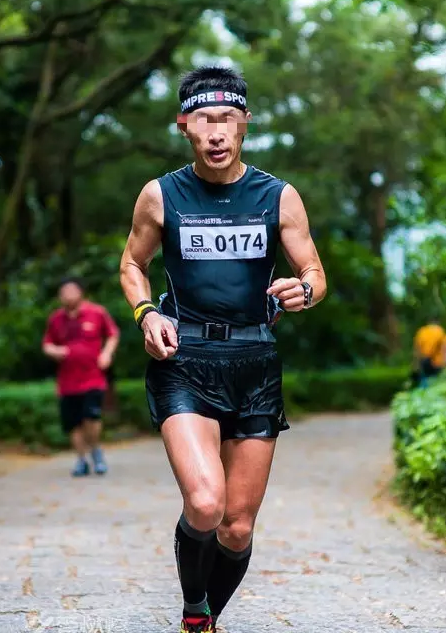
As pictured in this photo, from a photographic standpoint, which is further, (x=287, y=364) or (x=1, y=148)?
(x=287, y=364)

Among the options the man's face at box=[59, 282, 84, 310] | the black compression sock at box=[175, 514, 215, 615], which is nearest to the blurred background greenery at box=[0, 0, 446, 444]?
the man's face at box=[59, 282, 84, 310]

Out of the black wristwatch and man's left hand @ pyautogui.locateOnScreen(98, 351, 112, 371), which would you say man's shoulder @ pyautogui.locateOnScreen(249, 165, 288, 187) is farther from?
man's left hand @ pyautogui.locateOnScreen(98, 351, 112, 371)

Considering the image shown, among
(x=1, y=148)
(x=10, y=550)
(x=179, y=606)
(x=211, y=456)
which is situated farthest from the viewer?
(x=1, y=148)

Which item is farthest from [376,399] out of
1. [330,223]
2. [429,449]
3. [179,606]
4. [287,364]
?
[179,606]

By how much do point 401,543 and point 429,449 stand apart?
0.79 meters

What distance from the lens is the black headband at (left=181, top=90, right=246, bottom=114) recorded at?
4602 mm

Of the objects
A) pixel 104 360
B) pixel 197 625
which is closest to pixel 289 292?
pixel 197 625

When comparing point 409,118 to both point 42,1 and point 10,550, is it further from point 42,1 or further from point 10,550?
point 10,550

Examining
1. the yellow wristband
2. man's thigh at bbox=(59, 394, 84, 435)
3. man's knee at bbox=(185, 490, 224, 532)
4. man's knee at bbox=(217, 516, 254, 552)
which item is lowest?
man's thigh at bbox=(59, 394, 84, 435)

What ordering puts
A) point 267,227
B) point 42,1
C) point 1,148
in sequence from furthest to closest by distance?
point 1,148 → point 42,1 → point 267,227

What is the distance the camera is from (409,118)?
2628 cm

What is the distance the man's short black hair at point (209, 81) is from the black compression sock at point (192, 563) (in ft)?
5.35

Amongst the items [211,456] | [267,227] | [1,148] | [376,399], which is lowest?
[376,399]

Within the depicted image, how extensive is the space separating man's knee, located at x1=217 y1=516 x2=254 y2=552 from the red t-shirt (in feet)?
23.6
